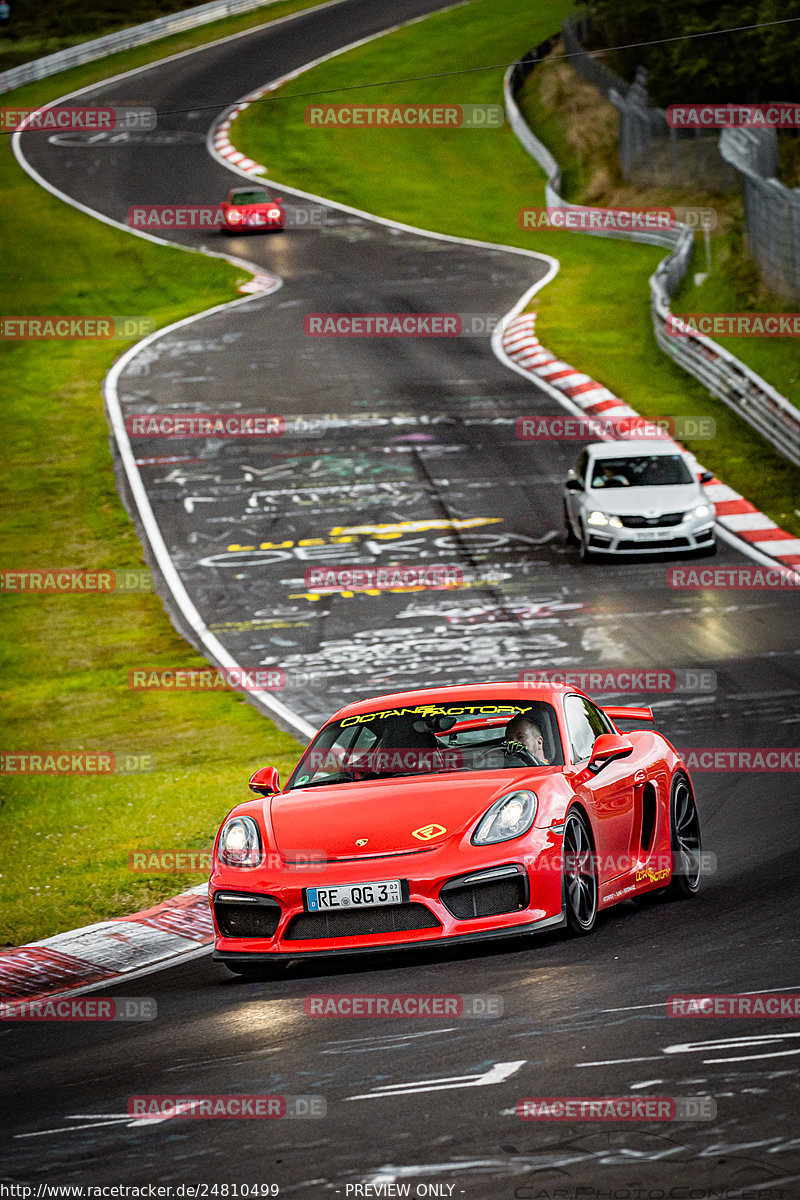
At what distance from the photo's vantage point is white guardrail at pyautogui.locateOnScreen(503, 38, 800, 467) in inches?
1046

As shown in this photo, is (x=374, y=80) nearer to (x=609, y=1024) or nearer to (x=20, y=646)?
(x=20, y=646)

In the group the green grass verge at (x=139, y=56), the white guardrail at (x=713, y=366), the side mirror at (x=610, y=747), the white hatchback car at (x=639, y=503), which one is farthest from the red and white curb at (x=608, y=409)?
the green grass verge at (x=139, y=56)

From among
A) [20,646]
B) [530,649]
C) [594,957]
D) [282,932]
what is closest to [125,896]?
[282,932]

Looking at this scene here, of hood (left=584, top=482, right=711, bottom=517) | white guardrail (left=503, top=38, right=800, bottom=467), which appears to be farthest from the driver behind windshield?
white guardrail (left=503, top=38, right=800, bottom=467)

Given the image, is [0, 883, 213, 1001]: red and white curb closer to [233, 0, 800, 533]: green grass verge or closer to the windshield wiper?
the windshield wiper

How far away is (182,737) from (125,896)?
18.4 feet

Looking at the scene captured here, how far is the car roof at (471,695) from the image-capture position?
31.1 ft

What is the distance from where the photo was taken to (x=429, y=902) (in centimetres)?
812

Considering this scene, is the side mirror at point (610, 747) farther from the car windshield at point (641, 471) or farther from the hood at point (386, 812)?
the car windshield at point (641, 471)

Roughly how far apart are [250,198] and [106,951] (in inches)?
1543

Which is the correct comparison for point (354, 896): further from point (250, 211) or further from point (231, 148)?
point (231, 148)

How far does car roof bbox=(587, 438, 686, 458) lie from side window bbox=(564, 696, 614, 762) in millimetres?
13543

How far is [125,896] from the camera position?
432 inches

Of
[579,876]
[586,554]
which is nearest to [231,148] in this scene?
[586,554]
